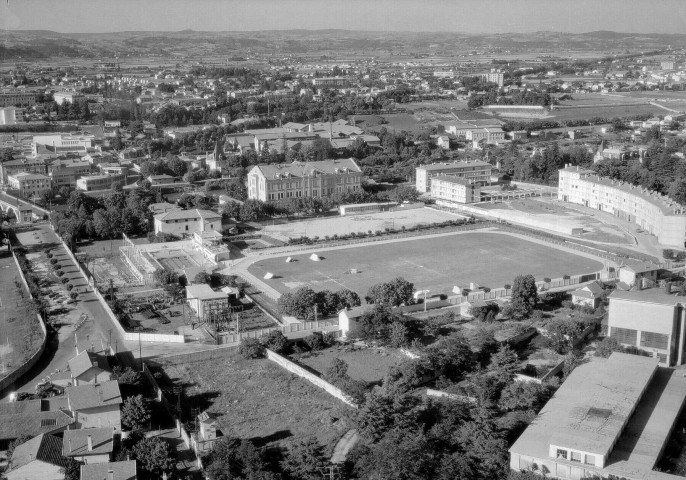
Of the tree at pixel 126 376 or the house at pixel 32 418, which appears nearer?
the house at pixel 32 418

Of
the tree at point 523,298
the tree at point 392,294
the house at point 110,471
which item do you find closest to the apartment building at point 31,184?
the tree at point 392,294

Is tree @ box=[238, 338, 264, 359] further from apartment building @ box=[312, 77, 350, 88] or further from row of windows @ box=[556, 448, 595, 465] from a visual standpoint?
apartment building @ box=[312, 77, 350, 88]

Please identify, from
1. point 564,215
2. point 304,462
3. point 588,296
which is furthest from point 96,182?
point 304,462

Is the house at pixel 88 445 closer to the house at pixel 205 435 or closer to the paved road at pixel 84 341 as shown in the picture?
the house at pixel 205 435

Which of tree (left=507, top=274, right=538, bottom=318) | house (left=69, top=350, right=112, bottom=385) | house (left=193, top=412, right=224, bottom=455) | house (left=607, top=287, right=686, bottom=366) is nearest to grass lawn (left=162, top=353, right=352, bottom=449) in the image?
house (left=193, top=412, right=224, bottom=455)

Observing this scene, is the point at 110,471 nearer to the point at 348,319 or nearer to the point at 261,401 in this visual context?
the point at 261,401

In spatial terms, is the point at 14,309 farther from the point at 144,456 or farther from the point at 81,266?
the point at 144,456
